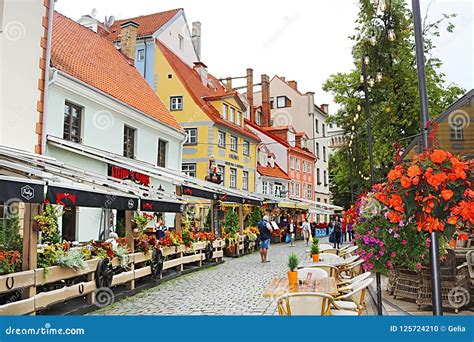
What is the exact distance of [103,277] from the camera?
6750 millimetres

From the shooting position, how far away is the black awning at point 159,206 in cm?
765

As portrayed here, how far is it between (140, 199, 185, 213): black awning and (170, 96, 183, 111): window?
9.00 m

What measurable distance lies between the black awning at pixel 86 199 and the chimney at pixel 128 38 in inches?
406

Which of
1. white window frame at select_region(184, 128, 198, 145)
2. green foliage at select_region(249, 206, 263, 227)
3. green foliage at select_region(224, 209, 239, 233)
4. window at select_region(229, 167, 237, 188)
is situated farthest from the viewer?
window at select_region(229, 167, 237, 188)

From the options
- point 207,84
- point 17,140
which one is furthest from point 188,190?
point 207,84

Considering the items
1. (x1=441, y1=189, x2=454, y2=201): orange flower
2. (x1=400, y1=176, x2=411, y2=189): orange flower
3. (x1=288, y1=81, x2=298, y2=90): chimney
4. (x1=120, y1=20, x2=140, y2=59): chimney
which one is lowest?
(x1=441, y1=189, x2=454, y2=201): orange flower

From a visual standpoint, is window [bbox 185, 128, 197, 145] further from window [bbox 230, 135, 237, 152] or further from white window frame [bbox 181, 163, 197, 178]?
window [bbox 230, 135, 237, 152]

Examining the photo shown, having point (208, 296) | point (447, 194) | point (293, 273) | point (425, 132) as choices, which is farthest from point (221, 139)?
point (447, 194)

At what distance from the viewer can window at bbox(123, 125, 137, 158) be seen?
39.2 feet

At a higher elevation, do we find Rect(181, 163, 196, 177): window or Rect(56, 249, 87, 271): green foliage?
Rect(181, 163, 196, 177): window

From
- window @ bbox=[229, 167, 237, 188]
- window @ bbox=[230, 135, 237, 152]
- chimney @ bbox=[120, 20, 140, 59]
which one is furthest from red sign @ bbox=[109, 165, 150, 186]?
window @ bbox=[230, 135, 237, 152]

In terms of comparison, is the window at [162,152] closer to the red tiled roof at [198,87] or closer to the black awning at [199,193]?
the black awning at [199,193]
